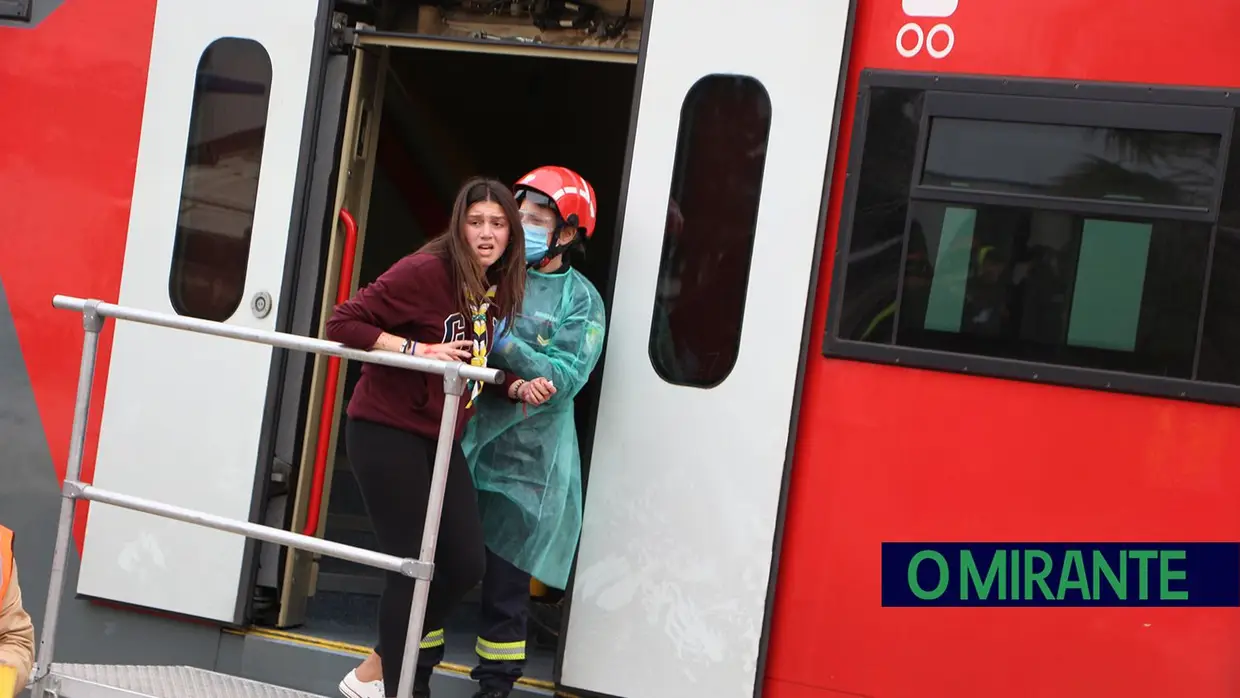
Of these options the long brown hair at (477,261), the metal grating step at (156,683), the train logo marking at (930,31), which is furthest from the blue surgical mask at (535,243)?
the metal grating step at (156,683)

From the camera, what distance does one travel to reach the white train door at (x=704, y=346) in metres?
3.66

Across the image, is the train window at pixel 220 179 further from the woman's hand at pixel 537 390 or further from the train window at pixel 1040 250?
the train window at pixel 1040 250

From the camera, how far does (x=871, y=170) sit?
11.8 feet

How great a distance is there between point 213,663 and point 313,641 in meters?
0.31

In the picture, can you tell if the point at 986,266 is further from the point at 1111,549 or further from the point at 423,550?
the point at 423,550

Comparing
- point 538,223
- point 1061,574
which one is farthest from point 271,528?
point 1061,574

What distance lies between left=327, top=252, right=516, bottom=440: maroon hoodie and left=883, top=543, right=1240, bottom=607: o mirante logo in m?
1.20

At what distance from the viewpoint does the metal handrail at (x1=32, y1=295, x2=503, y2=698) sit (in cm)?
314

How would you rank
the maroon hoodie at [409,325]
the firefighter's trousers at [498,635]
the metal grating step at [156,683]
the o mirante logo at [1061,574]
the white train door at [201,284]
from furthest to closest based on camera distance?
1. the white train door at [201,284]
2. the firefighter's trousers at [498,635]
3. the metal grating step at [156,683]
4. the maroon hoodie at [409,325]
5. the o mirante logo at [1061,574]

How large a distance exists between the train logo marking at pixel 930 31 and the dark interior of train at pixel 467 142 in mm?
2103

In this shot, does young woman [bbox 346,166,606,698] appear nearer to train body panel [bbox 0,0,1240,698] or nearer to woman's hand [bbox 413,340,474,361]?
train body panel [bbox 0,0,1240,698]

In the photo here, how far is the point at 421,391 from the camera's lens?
3.48m

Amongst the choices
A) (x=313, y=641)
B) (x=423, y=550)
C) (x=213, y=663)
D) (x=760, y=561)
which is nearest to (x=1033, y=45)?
(x=760, y=561)

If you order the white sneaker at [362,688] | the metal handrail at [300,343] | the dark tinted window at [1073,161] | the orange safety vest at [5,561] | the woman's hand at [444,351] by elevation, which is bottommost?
the white sneaker at [362,688]
